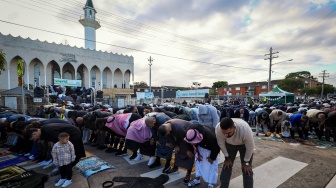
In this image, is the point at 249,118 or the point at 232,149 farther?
the point at 249,118

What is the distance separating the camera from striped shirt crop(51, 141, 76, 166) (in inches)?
137

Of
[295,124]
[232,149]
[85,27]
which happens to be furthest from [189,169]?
[85,27]

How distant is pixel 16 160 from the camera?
16.7ft

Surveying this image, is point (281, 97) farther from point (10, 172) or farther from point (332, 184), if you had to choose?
point (10, 172)

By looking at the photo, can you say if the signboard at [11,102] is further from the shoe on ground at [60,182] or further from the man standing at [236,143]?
the man standing at [236,143]

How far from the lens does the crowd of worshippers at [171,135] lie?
2979 millimetres

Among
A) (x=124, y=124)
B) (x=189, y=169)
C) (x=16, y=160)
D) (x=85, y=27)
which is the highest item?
(x=85, y=27)

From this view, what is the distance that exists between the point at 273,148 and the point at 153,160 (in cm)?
411

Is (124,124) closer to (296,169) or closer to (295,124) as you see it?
(296,169)

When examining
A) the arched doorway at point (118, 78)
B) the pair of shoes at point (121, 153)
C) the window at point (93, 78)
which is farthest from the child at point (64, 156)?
the arched doorway at point (118, 78)

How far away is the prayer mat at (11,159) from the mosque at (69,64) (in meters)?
14.2

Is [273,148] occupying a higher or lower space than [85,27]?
lower

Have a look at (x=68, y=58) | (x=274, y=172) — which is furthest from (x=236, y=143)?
(x=68, y=58)

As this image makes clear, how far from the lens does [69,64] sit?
28.7 meters
